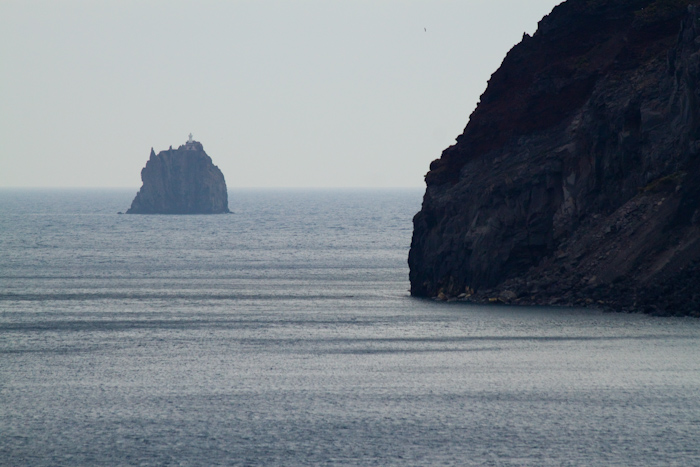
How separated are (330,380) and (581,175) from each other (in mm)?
33946

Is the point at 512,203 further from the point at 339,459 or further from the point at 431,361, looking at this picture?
the point at 339,459

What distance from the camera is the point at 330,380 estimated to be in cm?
4091

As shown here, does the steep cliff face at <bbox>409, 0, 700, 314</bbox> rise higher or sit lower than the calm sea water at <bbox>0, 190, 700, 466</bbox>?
higher

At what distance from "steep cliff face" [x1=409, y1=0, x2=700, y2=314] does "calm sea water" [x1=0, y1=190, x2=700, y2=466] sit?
389cm

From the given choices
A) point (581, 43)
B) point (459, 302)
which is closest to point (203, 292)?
point (459, 302)

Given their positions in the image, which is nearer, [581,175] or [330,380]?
[330,380]

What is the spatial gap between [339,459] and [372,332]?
A: 2499cm

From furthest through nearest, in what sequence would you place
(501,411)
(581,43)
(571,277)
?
(581,43)
(571,277)
(501,411)

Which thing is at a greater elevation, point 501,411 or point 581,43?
point 581,43

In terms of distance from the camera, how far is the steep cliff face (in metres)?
59.8

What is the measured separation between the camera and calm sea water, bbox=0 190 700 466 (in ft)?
102

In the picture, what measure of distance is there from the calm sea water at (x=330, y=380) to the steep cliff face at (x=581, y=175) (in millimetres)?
3893

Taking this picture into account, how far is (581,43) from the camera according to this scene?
74.7m

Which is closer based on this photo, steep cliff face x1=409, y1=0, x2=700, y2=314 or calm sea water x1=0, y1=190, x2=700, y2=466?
calm sea water x1=0, y1=190, x2=700, y2=466
